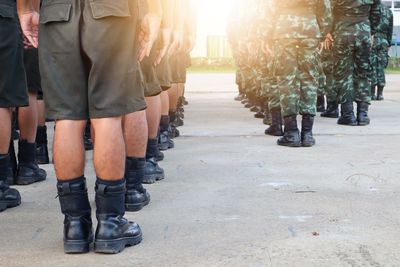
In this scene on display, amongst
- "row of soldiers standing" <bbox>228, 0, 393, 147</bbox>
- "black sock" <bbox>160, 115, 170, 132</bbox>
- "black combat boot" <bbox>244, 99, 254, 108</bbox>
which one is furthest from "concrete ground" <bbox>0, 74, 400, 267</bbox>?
"black combat boot" <bbox>244, 99, 254, 108</bbox>

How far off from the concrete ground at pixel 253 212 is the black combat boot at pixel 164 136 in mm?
111

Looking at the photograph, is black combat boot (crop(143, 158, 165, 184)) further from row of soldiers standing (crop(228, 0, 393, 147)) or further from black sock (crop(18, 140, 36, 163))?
row of soldiers standing (crop(228, 0, 393, 147))

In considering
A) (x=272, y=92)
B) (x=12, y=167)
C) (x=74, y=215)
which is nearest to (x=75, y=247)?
(x=74, y=215)

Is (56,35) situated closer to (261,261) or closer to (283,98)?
(261,261)

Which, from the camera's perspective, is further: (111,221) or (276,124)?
(276,124)

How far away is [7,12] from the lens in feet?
12.4

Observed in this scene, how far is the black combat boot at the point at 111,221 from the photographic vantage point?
2.95m

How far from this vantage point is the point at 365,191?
13.8 ft

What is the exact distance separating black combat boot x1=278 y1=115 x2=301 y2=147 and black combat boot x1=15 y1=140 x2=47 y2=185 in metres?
2.44

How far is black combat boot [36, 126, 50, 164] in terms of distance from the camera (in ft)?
17.4

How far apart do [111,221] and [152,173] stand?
156 centimetres

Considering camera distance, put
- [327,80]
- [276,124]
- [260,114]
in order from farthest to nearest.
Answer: [327,80] → [260,114] → [276,124]

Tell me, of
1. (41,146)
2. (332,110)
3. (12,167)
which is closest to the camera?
(12,167)

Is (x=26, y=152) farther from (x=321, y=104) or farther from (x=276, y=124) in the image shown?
(x=321, y=104)
